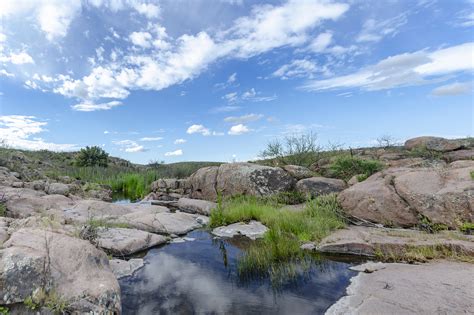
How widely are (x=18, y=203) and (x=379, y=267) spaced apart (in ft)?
29.7

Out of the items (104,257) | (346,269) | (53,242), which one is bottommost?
(346,269)

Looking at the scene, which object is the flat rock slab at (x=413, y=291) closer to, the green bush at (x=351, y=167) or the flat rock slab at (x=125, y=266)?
the flat rock slab at (x=125, y=266)

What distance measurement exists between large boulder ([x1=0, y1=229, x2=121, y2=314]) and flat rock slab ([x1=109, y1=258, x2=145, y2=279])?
0.85 m

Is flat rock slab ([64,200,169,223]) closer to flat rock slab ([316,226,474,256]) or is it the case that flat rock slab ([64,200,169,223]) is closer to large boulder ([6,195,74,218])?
large boulder ([6,195,74,218])

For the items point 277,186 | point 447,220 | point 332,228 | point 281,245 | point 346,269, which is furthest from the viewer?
point 277,186

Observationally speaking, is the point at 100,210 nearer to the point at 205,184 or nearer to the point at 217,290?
the point at 205,184

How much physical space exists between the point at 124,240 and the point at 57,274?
272 centimetres

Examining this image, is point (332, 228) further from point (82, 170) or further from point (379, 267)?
point (82, 170)

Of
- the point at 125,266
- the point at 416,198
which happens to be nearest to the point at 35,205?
the point at 125,266

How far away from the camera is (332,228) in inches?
280

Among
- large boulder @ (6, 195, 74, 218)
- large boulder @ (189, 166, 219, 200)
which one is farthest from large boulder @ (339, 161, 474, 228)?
large boulder @ (6, 195, 74, 218)

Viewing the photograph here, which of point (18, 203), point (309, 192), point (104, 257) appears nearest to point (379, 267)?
point (104, 257)

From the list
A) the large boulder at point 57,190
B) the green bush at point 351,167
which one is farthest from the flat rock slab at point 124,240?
the green bush at point 351,167

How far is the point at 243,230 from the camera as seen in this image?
7.82 m
